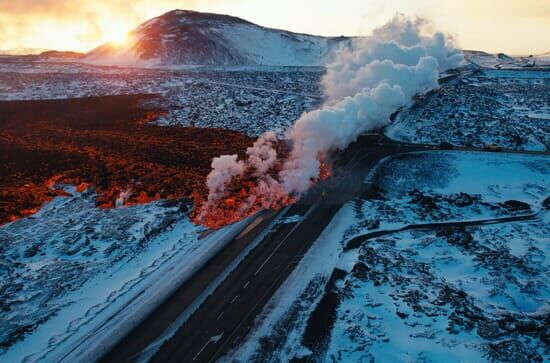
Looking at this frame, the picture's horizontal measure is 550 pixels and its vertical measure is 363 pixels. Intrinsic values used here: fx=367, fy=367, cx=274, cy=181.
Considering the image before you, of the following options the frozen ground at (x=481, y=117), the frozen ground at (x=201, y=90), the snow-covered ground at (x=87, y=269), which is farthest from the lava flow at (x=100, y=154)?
the frozen ground at (x=481, y=117)

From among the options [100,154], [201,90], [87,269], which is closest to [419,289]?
[87,269]

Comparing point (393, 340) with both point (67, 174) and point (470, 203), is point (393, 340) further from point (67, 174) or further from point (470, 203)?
point (67, 174)

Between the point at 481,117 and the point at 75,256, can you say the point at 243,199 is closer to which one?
the point at 75,256

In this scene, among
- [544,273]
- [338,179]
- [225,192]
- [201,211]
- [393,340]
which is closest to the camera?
[393,340]

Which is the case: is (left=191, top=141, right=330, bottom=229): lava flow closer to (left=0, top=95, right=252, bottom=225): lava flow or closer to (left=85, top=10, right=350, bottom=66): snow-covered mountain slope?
(left=0, top=95, right=252, bottom=225): lava flow

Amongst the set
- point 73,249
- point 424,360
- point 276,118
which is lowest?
point 424,360

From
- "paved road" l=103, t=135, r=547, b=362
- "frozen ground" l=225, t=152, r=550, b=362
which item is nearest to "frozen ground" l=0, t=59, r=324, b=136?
"paved road" l=103, t=135, r=547, b=362

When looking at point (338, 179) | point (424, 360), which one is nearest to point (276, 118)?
point (338, 179)

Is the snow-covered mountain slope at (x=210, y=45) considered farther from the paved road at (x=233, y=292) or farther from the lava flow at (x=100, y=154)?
the paved road at (x=233, y=292)
